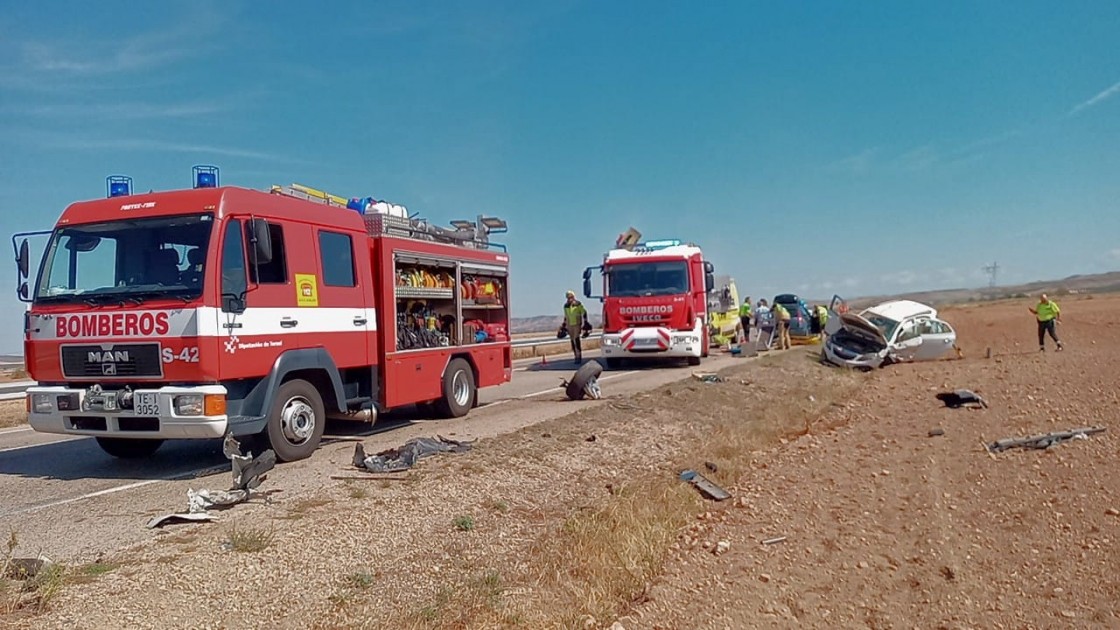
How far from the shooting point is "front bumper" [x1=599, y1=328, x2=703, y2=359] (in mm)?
19986

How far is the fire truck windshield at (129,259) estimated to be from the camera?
762cm

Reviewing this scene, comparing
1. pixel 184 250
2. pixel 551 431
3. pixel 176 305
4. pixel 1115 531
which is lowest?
pixel 1115 531

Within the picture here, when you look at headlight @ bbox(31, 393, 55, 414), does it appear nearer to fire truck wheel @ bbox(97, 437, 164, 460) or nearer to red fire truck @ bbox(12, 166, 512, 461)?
red fire truck @ bbox(12, 166, 512, 461)

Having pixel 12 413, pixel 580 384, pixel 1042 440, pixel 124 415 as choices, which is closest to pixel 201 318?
pixel 124 415

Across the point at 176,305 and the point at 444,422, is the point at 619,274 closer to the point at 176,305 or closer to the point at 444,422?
the point at 444,422

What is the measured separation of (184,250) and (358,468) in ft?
8.64

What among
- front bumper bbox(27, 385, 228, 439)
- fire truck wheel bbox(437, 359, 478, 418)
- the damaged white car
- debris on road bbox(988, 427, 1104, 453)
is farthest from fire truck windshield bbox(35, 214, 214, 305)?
the damaged white car

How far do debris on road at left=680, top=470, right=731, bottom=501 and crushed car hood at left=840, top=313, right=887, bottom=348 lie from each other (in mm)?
15135

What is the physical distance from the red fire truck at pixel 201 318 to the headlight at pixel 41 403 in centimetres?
1

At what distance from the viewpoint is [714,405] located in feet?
45.5

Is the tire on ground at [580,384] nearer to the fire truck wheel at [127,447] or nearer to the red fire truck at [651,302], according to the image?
the red fire truck at [651,302]

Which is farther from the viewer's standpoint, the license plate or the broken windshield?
the broken windshield

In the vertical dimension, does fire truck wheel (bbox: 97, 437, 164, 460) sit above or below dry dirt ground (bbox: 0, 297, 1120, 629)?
above

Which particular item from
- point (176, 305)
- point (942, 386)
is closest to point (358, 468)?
point (176, 305)
